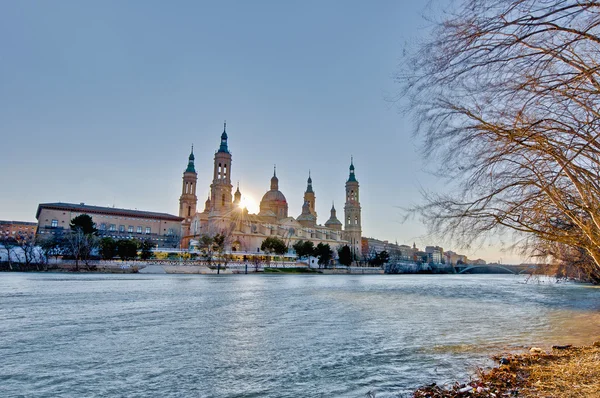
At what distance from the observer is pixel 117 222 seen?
104750 mm

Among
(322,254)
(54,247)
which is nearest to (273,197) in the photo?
(322,254)

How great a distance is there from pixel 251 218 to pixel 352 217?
138ft

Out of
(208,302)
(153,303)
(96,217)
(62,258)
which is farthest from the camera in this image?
(96,217)

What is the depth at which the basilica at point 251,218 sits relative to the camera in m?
107

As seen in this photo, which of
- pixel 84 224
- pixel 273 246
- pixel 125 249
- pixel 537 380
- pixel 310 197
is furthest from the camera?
pixel 310 197

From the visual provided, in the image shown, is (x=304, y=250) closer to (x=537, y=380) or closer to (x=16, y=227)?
(x=537, y=380)

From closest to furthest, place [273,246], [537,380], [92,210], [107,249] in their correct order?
[537,380] < [107,249] < [273,246] < [92,210]

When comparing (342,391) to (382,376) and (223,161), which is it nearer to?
(382,376)

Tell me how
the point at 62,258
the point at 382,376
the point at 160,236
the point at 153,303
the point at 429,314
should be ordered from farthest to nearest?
the point at 160,236 < the point at 62,258 < the point at 153,303 < the point at 429,314 < the point at 382,376

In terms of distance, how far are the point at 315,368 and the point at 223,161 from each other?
106043mm

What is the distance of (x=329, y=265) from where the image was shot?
368 feet

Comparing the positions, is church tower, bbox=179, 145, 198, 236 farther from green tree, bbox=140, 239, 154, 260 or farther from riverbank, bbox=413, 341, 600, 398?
riverbank, bbox=413, 341, 600, 398

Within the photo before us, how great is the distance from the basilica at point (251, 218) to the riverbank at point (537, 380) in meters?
92.9

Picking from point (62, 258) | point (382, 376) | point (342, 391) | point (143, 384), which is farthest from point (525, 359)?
point (62, 258)
